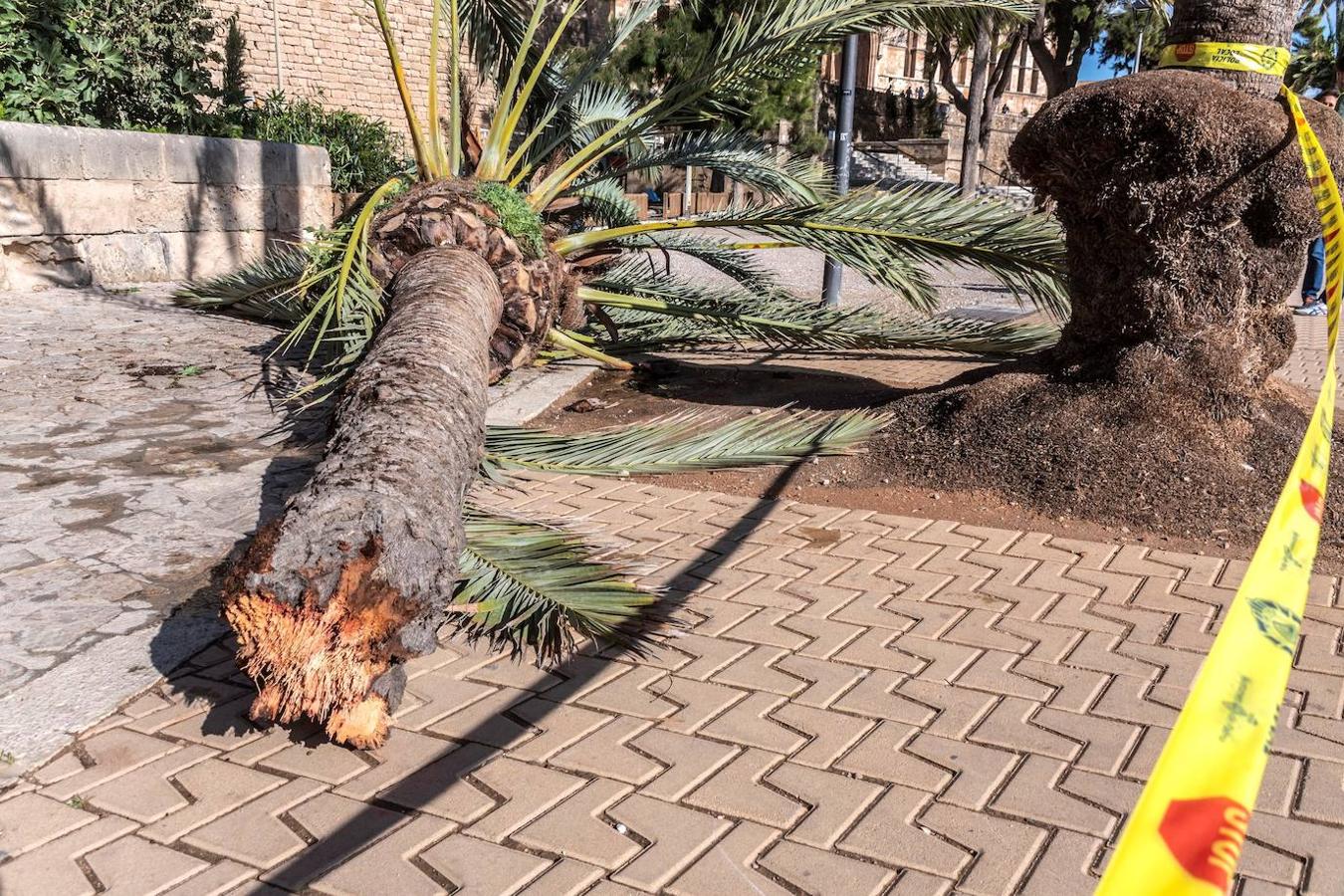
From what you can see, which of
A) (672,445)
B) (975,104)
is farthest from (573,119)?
(975,104)

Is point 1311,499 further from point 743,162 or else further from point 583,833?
point 743,162

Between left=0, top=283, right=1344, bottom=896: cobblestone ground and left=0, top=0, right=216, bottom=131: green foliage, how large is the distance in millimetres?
5356

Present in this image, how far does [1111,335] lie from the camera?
15.0 ft

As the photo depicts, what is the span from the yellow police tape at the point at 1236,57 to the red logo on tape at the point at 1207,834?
14.2 ft

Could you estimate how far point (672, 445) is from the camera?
481 cm

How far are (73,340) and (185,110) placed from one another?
3584 millimetres

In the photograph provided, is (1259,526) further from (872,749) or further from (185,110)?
(185,110)

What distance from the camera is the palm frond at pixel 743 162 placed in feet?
21.4

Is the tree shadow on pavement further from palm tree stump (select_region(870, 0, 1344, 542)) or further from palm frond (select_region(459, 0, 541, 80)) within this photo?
palm frond (select_region(459, 0, 541, 80))

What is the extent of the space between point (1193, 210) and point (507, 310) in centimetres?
339

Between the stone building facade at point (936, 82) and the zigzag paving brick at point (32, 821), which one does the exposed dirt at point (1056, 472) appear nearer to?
the zigzag paving brick at point (32, 821)

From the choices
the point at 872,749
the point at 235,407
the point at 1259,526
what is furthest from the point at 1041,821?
the point at 235,407

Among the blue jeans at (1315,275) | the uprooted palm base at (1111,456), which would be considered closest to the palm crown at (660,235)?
the uprooted palm base at (1111,456)

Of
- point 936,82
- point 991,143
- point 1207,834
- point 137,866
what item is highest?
point 936,82
